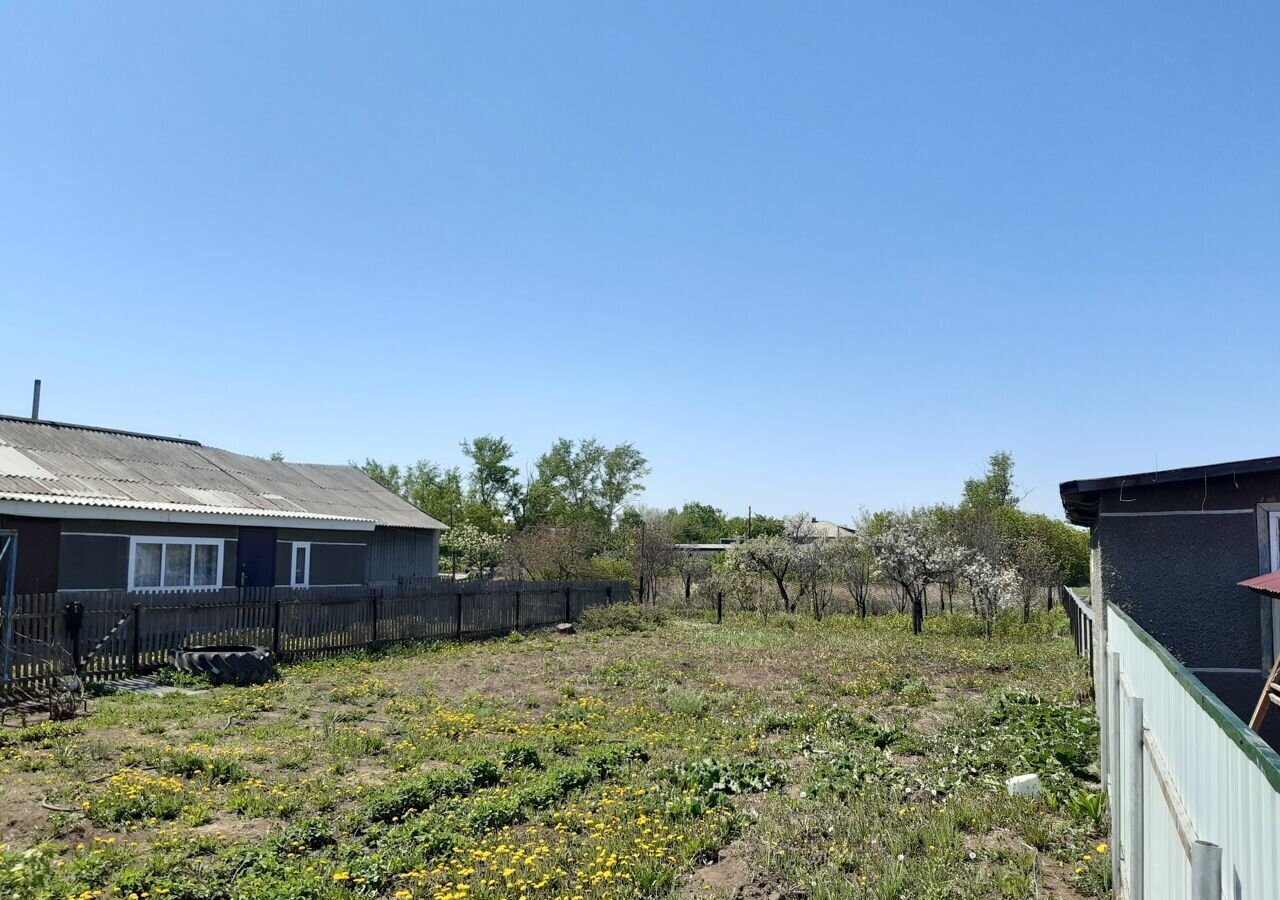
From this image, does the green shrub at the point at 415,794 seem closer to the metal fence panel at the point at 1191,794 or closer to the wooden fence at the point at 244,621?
the metal fence panel at the point at 1191,794

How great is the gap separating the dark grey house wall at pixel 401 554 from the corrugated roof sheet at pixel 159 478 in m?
0.67


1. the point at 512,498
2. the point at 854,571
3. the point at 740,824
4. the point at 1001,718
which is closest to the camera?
the point at 740,824

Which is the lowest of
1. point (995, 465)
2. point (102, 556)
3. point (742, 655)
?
point (742, 655)

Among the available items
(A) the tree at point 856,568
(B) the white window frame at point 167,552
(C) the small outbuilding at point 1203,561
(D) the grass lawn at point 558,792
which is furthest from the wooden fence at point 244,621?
(C) the small outbuilding at point 1203,561

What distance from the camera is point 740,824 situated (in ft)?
21.5

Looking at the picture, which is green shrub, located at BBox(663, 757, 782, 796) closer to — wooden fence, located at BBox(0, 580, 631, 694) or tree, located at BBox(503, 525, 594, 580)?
wooden fence, located at BBox(0, 580, 631, 694)

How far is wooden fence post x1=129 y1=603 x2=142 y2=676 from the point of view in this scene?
548 inches

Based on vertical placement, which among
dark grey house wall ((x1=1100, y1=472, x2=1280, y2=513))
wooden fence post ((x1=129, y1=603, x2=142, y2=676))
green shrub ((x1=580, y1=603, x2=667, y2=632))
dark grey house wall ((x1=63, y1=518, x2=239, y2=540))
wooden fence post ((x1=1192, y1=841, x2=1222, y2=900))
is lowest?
green shrub ((x1=580, y1=603, x2=667, y2=632))

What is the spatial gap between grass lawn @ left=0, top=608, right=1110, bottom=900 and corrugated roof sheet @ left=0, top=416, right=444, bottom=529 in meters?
7.02

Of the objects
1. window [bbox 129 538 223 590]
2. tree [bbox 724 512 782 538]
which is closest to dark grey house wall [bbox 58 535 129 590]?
window [bbox 129 538 223 590]

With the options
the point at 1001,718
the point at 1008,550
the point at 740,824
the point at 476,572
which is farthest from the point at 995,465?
the point at 740,824

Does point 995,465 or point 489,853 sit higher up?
point 995,465

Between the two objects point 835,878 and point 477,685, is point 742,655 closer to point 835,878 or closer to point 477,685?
point 477,685

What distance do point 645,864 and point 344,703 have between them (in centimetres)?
767
